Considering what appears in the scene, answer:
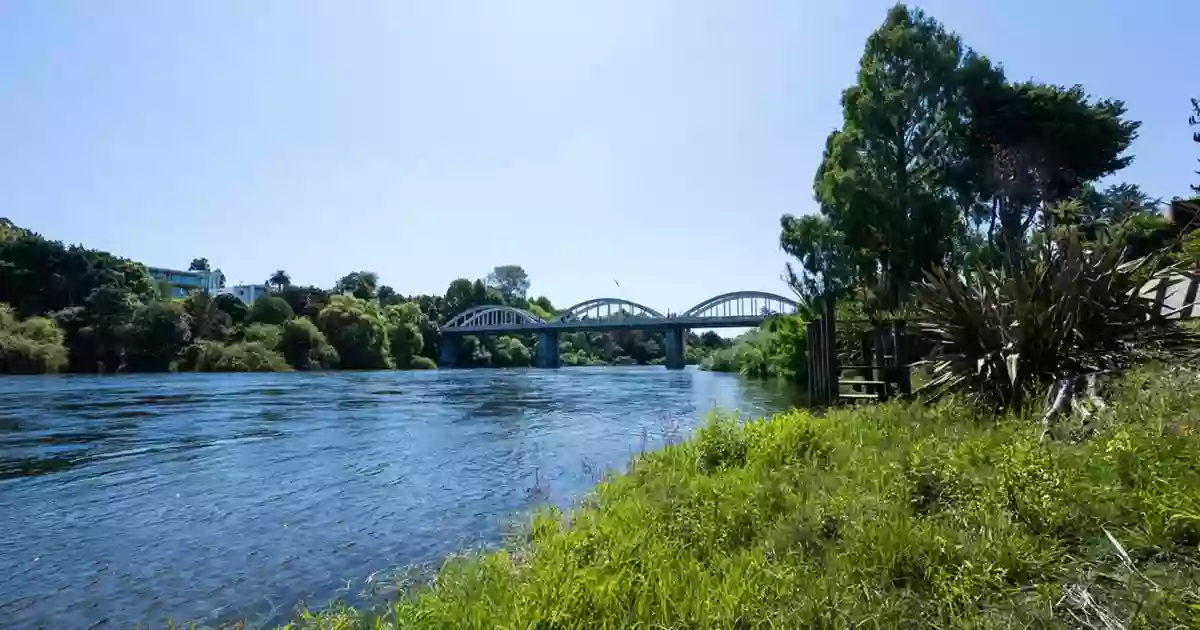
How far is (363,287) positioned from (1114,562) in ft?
315

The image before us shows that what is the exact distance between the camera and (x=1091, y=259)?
29.2ft

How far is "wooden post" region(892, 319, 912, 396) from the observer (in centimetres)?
1136

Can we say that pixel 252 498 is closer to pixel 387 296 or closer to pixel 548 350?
pixel 548 350

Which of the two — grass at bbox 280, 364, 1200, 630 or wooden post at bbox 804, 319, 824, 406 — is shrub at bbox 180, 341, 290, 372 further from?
grass at bbox 280, 364, 1200, 630

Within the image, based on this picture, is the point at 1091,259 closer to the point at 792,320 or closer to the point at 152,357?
the point at 792,320

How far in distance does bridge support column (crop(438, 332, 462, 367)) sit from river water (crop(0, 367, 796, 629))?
72.7 m

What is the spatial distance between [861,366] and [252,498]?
9.59 meters

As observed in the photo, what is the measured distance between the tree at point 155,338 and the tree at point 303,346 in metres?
9.18

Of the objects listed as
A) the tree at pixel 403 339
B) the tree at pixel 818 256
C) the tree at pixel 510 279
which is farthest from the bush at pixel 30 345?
the tree at pixel 510 279

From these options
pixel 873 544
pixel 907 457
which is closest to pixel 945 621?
pixel 873 544

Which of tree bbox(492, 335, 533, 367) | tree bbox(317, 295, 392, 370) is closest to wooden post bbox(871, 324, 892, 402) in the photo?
tree bbox(317, 295, 392, 370)

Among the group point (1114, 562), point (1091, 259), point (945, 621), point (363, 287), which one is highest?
point (363, 287)

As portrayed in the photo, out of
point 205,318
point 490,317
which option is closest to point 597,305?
point 490,317

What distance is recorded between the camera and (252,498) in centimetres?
912
